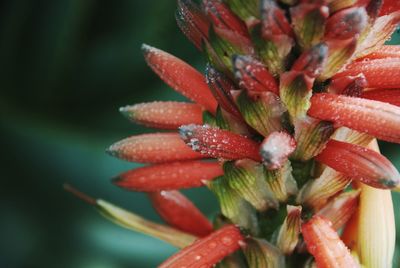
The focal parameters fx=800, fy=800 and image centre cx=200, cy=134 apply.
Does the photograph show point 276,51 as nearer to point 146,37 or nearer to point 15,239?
point 146,37

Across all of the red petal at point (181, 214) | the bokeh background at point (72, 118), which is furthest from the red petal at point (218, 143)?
the bokeh background at point (72, 118)

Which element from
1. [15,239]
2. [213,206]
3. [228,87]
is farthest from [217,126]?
[15,239]

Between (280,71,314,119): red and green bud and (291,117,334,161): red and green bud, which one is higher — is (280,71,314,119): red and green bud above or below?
above

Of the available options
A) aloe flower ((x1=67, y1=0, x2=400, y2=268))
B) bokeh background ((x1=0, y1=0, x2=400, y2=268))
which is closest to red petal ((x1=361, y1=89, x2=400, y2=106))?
aloe flower ((x1=67, y1=0, x2=400, y2=268))

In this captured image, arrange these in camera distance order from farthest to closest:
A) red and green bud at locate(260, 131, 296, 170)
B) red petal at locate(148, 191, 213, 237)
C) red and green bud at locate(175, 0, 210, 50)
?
red petal at locate(148, 191, 213, 237)
red and green bud at locate(175, 0, 210, 50)
red and green bud at locate(260, 131, 296, 170)

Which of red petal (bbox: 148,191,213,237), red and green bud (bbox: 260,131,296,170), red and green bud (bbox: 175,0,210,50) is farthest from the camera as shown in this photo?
red petal (bbox: 148,191,213,237)

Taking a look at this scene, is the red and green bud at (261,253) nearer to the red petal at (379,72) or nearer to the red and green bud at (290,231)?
the red and green bud at (290,231)

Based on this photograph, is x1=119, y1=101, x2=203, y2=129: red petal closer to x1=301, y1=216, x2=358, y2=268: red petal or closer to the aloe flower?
the aloe flower

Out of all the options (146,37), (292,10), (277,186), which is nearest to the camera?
(292,10)
